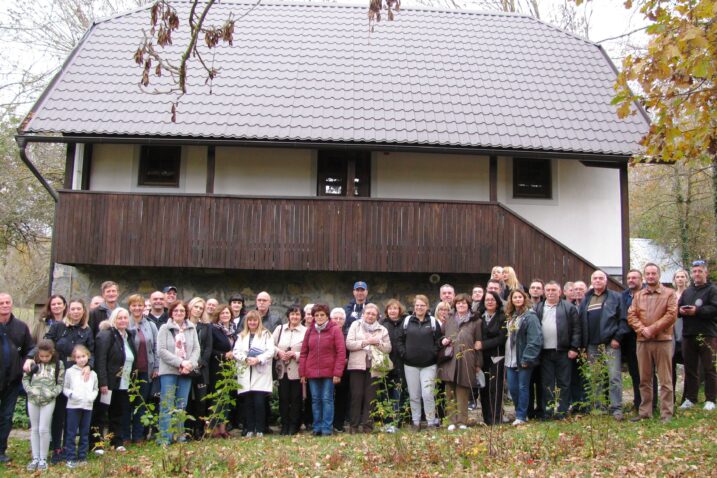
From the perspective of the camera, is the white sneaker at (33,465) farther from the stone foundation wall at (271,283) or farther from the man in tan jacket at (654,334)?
the man in tan jacket at (654,334)

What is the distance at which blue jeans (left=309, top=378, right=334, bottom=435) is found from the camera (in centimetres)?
820

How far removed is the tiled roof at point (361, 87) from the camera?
12.6 m

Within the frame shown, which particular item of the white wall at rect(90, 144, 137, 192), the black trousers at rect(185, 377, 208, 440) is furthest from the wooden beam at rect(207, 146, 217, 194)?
the black trousers at rect(185, 377, 208, 440)

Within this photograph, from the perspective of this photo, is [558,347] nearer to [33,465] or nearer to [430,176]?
[33,465]

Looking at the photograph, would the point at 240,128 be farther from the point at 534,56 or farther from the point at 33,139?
the point at 534,56

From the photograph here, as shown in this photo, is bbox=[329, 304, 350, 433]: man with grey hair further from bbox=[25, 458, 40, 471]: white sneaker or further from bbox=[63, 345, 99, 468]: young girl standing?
bbox=[25, 458, 40, 471]: white sneaker

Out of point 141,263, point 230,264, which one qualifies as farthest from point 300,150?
point 141,263

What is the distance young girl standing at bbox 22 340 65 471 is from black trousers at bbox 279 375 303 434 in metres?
2.55

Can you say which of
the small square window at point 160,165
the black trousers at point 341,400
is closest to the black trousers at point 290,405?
the black trousers at point 341,400

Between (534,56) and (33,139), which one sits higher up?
(534,56)

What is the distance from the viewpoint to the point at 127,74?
1402cm

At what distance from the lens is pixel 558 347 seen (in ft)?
26.8

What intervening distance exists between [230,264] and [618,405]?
6.63 m

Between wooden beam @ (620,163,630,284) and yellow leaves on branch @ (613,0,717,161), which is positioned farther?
wooden beam @ (620,163,630,284)
